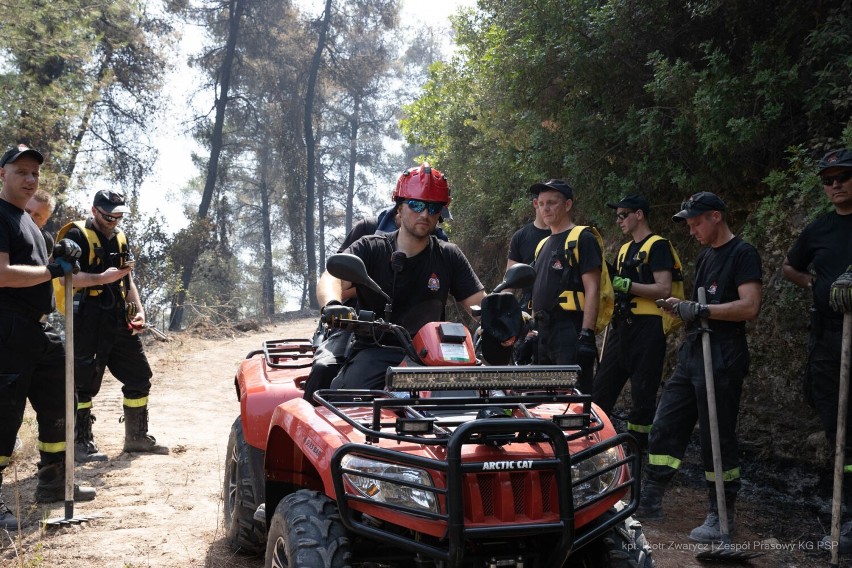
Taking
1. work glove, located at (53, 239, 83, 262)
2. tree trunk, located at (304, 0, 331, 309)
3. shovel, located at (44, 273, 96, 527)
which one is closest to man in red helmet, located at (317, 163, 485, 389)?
work glove, located at (53, 239, 83, 262)

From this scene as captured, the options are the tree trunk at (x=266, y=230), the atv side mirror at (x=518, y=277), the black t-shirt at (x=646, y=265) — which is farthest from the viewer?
the tree trunk at (x=266, y=230)

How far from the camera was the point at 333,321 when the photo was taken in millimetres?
3512

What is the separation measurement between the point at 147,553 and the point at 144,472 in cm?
217

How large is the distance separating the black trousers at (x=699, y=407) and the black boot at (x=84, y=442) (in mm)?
4952

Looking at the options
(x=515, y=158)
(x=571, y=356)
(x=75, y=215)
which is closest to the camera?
(x=571, y=356)

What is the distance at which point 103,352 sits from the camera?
700 cm

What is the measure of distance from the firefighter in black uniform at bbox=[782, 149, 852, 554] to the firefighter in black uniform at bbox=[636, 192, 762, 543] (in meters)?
0.38

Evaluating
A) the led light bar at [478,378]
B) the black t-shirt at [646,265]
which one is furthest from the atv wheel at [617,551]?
the black t-shirt at [646,265]

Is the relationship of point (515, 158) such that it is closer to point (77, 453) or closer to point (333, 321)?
point (77, 453)

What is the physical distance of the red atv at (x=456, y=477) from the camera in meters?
2.55

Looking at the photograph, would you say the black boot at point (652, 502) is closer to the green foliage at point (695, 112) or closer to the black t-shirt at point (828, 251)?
the black t-shirt at point (828, 251)

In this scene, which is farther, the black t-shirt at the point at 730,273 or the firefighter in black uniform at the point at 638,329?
the firefighter in black uniform at the point at 638,329

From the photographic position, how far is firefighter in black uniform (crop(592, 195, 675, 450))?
20.2 ft

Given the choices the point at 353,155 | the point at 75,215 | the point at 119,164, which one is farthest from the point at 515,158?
the point at 353,155
